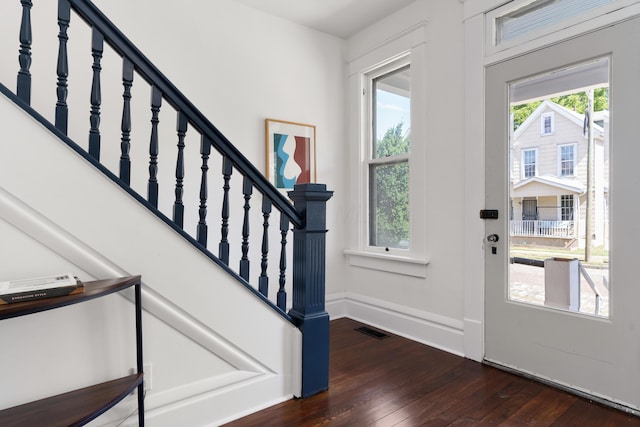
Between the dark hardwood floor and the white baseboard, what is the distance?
17 cm

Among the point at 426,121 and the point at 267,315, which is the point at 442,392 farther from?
the point at 426,121

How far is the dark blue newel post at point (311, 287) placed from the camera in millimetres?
2088

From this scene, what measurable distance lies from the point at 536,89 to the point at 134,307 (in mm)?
2689

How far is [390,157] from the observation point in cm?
341

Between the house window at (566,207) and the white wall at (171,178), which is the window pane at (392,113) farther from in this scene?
the house window at (566,207)

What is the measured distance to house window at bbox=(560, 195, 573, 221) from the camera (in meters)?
2.20

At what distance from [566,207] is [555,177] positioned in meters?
0.20

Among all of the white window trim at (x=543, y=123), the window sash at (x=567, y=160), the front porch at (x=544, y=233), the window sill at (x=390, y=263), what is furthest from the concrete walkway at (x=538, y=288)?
the white window trim at (x=543, y=123)

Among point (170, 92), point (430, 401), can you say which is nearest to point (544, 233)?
point (430, 401)

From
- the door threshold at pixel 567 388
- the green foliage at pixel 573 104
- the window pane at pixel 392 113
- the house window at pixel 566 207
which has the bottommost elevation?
the door threshold at pixel 567 388

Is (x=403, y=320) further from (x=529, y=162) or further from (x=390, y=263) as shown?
(x=529, y=162)

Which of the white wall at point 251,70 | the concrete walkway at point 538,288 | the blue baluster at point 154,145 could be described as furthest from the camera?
the white wall at point 251,70

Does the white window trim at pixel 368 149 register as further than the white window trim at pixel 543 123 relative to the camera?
Yes

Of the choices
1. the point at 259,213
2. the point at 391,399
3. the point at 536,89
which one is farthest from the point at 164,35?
the point at 391,399
